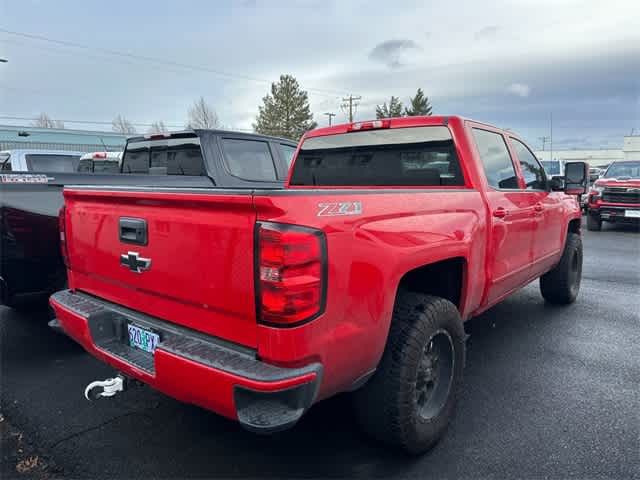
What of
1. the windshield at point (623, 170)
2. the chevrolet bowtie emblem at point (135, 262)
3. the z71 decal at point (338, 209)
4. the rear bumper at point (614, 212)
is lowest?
the rear bumper at point (614, 212)

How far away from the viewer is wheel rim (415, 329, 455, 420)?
8.58 ft

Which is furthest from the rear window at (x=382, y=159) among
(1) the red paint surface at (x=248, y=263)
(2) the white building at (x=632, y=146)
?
(2) the white building at (x=632, y=146)

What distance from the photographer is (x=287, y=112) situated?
54750 mm

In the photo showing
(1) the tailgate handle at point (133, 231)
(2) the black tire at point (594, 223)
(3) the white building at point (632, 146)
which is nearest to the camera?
(1) the tailgate handle at point (133, 231)

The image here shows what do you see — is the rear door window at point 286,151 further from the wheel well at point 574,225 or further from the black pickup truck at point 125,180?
the wheel well at point 574,225

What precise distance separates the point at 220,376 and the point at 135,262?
0.87m

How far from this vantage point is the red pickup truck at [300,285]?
1905mm

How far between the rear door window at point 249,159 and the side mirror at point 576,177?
3164 millimetres

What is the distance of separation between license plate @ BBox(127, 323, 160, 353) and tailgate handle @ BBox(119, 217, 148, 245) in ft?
1.51

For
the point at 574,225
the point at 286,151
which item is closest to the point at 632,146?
the point at 574,225

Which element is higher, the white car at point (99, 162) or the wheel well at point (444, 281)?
the white car at point (99, 162)

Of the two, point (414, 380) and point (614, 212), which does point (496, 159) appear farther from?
point (614, 212)

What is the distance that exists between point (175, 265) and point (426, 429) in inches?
62.5

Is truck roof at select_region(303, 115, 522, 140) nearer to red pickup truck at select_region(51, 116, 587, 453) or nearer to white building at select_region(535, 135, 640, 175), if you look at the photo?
red pickup truck at select_region(51, 116, 587, 453)
